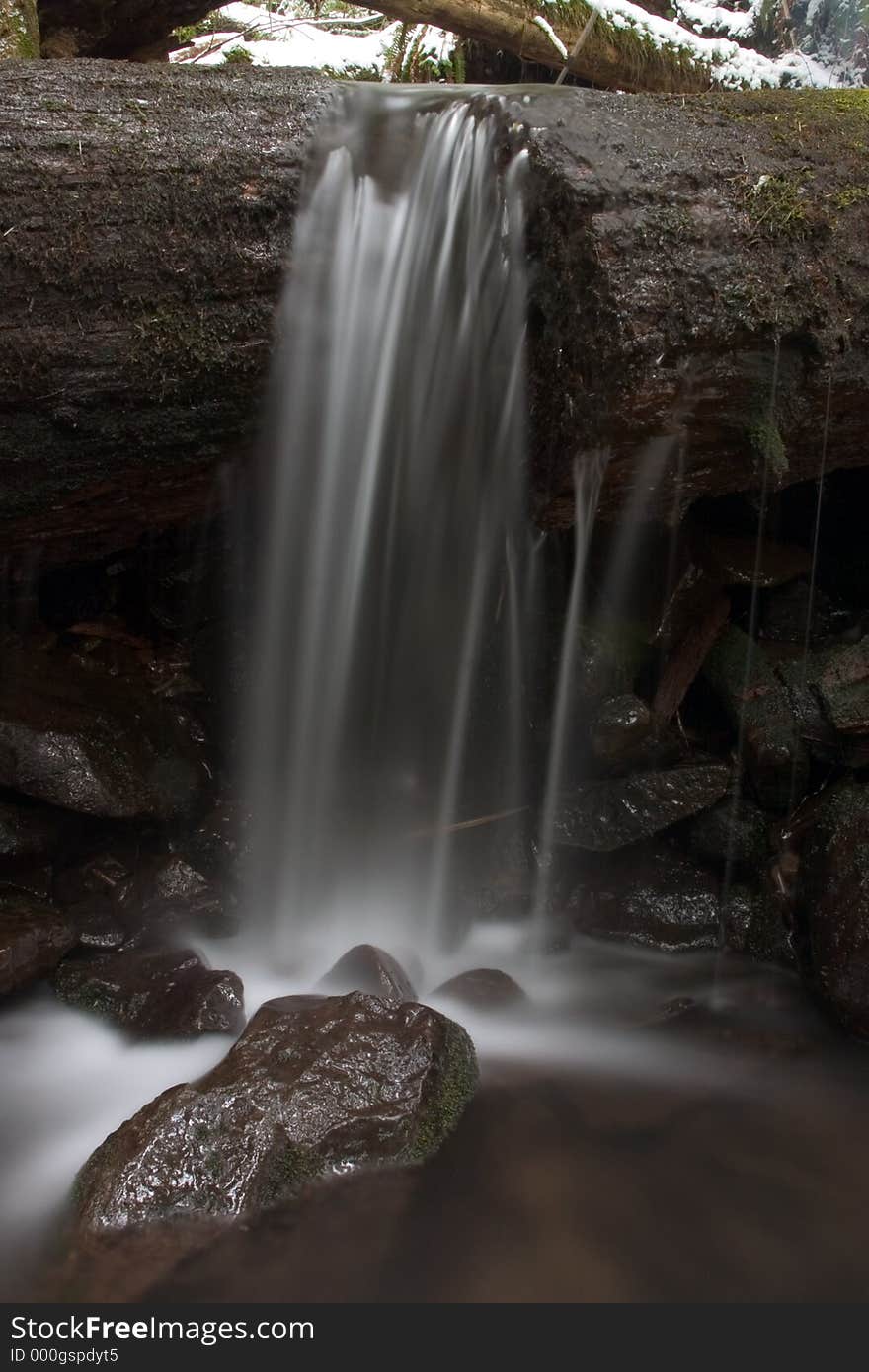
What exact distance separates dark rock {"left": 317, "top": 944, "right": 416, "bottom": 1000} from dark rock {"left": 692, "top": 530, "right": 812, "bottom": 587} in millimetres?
2436

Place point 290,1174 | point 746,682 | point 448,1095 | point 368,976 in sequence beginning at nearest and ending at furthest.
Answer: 1. point 290,1174
2. point 448,1095
3. point 368,976
4. point 746,682

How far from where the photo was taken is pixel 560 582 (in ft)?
14.8

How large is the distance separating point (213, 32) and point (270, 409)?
635 cm

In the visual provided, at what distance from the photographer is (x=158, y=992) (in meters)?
3.61

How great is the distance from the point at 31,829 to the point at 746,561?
354cm

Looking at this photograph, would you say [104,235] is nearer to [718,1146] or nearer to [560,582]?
[560,582]

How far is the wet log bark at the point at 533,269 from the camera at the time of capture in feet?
10.7

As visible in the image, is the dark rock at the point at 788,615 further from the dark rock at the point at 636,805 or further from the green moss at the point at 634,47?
the green moss at the point at 634,47

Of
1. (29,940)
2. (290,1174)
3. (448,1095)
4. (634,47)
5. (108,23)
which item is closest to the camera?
(290,1174)

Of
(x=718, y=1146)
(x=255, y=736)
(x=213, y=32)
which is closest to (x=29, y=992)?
(x=255, y=736)

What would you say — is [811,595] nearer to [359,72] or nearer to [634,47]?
[634,47]

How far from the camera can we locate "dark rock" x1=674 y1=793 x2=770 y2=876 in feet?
14.9

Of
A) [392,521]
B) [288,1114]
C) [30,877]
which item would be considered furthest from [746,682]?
[30,877]

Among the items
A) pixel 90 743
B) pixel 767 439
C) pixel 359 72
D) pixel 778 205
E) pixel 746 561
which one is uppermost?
pixel 359 72
